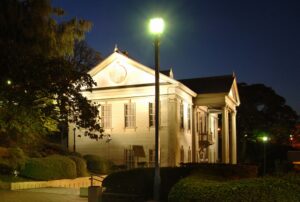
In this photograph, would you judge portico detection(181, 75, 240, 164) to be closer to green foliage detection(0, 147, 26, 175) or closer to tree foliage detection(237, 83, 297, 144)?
tree foliage detection(237, 83, 297, 144)

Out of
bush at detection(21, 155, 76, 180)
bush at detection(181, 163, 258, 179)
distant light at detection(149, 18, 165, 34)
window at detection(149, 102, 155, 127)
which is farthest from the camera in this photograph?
window at detection(149, 102, 155, 127)

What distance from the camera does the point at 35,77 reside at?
1591 centimetres

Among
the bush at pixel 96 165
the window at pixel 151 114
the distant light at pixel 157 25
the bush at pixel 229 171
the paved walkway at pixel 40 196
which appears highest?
the distant light at pixel 157 25

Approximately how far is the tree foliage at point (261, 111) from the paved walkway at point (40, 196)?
44.5 m

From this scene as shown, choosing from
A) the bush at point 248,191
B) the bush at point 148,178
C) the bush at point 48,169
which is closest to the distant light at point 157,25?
the bush at point 248,191

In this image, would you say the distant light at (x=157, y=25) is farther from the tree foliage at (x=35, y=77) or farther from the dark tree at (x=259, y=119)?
the dark tree at (x=259, y=119)

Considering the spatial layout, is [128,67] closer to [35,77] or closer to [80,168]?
[80,168]

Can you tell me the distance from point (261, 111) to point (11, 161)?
1986 inches

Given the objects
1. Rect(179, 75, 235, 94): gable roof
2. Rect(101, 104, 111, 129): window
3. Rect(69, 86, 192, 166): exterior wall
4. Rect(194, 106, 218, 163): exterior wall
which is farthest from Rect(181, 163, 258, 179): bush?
Rect(179, 75, 235, 94): gable roof

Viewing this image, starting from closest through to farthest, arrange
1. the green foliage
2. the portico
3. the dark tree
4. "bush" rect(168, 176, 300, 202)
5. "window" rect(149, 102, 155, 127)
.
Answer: "bush" rect(168, 176, 300, 202) < the green foliage < "window" rect(149, 102, 155, 127) < the portico < the dark tree

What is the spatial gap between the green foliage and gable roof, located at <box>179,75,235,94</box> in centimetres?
2010

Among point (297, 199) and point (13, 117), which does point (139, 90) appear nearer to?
point (13, 117)

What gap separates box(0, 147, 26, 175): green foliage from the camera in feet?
78.3

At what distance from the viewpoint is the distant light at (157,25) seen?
46.4 ft
